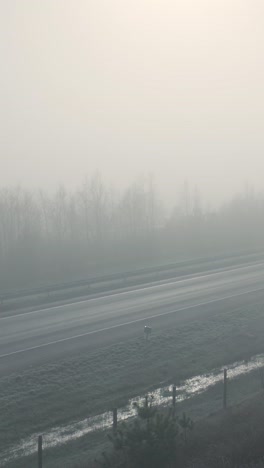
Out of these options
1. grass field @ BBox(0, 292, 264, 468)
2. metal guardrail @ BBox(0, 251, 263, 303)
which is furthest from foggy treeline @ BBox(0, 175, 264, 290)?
grass field @ BBox(0, 292, 264, 468)

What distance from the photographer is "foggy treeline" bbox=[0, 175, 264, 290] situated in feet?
141

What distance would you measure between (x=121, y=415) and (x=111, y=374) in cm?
325

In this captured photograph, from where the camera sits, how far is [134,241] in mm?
51781

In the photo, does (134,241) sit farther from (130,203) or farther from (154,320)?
(154,320)

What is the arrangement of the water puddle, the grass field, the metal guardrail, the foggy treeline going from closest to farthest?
the water puddle
the grass field
the metal guardrail
the foggy treeline

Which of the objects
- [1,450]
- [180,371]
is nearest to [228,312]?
[180,371]

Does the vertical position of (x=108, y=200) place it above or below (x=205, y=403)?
above

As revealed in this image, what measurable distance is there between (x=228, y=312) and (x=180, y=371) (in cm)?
873

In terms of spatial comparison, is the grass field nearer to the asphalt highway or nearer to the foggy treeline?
the asphalt highway

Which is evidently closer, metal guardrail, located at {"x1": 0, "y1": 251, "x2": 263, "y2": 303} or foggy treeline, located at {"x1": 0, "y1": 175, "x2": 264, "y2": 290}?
metal guardrail, located at {"x1": 0, "y1": 251, "x2": 263, "y2": 303}

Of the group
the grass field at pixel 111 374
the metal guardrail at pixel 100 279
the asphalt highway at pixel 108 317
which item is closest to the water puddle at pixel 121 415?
the grass field at pixel 111 374

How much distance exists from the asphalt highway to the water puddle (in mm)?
4649

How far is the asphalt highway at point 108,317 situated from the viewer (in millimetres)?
19766

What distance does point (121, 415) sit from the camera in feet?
46.0
